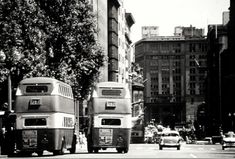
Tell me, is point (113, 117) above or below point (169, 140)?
above

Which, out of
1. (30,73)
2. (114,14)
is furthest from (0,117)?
(114,14)

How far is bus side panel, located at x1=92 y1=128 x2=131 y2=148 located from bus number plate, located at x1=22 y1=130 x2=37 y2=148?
6.70 meters

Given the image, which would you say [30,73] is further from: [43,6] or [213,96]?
[213,96]

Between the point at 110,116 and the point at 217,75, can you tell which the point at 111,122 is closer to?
the point at 110,116

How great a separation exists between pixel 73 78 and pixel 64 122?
1432 centimetres

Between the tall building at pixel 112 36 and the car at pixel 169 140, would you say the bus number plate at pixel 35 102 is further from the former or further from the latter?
the tall building at pixel 112 36

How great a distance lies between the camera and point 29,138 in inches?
1591

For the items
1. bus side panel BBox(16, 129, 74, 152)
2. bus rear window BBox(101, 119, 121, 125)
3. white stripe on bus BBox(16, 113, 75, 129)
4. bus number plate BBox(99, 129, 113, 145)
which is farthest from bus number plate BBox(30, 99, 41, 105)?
bus number plate BBox(99, 129, 113, 145)

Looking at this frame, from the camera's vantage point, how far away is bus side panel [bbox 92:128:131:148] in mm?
46344

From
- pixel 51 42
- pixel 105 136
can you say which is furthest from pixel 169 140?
pixel 105 136

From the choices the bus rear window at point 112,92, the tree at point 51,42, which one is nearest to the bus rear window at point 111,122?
the bus rear window at point 112,92

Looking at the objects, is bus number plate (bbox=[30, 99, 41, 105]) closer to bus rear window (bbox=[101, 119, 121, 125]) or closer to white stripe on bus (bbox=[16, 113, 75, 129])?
white stripe on bus (bbox=[16, 113, 75, 129])

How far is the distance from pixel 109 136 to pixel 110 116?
139 cm

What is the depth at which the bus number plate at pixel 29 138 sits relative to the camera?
132 feet
